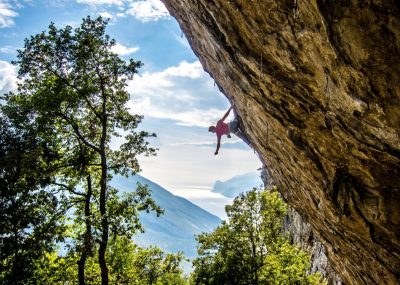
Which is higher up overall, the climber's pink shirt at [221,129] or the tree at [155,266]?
the climber's pink shirt at [221,129]

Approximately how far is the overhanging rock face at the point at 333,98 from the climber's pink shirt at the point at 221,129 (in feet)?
18.4

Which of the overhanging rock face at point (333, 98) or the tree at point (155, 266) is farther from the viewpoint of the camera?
the tree at point (155, 266)

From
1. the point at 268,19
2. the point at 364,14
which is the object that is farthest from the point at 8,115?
the point at 364,14

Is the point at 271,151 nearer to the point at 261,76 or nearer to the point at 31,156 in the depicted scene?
the point at 261,76

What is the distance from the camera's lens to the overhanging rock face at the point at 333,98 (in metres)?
8.73

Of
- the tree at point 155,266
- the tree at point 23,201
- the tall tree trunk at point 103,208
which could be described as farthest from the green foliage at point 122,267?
the tree at point 23,201

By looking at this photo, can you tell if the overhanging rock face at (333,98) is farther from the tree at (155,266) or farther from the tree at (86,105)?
the tree at (155,266)

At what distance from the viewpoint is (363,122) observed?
33.4 ft

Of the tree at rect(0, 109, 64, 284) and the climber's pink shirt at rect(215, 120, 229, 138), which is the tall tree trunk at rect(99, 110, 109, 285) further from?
the climber's pink shirt at rect(215, 120, 229, 138)

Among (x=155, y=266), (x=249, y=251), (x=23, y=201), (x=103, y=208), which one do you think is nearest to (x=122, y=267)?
(x=155, y=266)

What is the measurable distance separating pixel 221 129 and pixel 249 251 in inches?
385

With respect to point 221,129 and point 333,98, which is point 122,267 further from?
point 333,98

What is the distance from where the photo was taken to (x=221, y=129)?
2389 cm

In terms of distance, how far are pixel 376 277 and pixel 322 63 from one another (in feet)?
38.6
